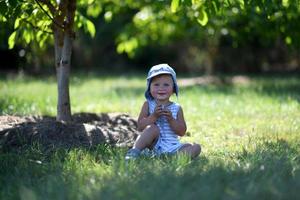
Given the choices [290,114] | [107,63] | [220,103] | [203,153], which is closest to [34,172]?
[203,153]

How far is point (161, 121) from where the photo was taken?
5.29m

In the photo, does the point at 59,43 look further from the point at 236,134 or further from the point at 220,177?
the point at 220,177

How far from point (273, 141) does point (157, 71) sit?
1407mm

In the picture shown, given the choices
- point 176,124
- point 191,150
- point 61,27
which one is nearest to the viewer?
point 191,150

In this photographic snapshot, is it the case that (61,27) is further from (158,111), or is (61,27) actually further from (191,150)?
(191,150)

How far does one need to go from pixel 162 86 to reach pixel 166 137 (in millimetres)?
491

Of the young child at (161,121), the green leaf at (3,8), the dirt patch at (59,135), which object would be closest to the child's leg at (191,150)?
the young child at (161,121)

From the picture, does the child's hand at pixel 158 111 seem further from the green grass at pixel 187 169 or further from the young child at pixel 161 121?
the green grass at pixel 187 169

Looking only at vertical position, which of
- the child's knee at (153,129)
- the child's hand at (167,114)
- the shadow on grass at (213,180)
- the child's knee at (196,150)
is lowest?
the child's knee at (196,150)

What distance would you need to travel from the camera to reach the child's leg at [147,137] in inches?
198

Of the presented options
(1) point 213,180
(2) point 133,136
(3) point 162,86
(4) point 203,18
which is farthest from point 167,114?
(4) point 203,18

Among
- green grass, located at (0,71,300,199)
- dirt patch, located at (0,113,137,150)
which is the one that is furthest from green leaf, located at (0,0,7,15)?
green grass, located at (0,71,300,199)

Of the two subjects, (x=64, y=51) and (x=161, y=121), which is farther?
(x=64, y=51)

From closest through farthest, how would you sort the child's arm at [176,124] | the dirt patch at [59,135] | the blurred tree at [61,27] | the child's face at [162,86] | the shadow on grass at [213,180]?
the shadow on grass at [213,180], the child's arm at [176,124], the child's face at [162,86], the dirt patch at [59,135], the blurred tree at [61,27]
